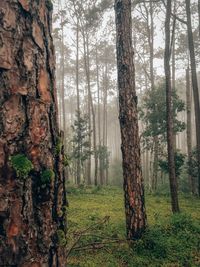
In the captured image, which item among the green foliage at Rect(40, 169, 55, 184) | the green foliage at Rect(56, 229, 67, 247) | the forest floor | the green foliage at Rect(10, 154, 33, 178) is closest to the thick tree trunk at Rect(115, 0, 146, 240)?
the forest floor

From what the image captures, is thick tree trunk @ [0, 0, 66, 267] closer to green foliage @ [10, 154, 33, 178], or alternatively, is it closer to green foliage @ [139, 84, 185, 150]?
green foliage @ [10, 154, 33, 178]

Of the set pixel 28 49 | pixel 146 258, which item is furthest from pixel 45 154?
pixel 146 258

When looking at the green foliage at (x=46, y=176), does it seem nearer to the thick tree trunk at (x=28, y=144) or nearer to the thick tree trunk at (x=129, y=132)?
the thick tree trunk at (x=28, y=144)

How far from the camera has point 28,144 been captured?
1.41m

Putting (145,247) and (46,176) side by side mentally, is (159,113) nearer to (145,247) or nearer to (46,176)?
(145,247)

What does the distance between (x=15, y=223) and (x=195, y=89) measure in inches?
511

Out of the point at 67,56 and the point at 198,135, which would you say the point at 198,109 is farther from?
the point at 67,56

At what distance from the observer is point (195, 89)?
43.2ft

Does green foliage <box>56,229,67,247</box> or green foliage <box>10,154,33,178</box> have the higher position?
green foliage <box>10,154,33,178</box>

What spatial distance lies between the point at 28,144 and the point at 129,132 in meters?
5.38

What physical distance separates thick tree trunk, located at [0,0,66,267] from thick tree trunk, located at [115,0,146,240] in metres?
5.11

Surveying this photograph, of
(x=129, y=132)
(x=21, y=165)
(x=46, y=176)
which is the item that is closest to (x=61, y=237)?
(x=46, y=176)

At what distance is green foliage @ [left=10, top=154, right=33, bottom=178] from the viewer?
134 centimetres

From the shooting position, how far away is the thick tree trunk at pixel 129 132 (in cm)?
654
